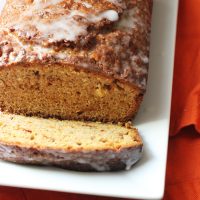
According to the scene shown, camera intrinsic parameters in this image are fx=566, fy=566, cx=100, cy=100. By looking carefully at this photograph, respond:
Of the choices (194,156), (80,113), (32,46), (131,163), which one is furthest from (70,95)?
(194,156)

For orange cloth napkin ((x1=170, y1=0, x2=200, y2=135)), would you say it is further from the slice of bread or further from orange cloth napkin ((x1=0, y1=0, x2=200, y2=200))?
the slice of bread

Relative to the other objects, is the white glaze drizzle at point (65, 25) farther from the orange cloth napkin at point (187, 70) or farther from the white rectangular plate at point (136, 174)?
the orange cloth napkin at point (187, 70)

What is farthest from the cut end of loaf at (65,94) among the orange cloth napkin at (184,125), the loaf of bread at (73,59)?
the orange cloth napkin at (184,125)

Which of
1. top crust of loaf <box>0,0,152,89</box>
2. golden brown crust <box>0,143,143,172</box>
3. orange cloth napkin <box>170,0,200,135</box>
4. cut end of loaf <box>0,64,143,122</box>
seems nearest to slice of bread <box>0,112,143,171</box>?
golden brown crust <box>0,143,143,172</box>

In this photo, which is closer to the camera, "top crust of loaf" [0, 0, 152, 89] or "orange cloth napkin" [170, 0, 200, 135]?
"top crust of loaf" [0, 0, 152, 89]

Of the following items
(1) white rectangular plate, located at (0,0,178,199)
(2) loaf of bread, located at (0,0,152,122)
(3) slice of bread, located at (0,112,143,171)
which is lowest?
(1) white rectangular plate, located at (0,0,178,199)

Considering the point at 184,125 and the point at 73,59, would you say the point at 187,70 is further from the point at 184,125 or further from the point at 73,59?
the point at 73,59
